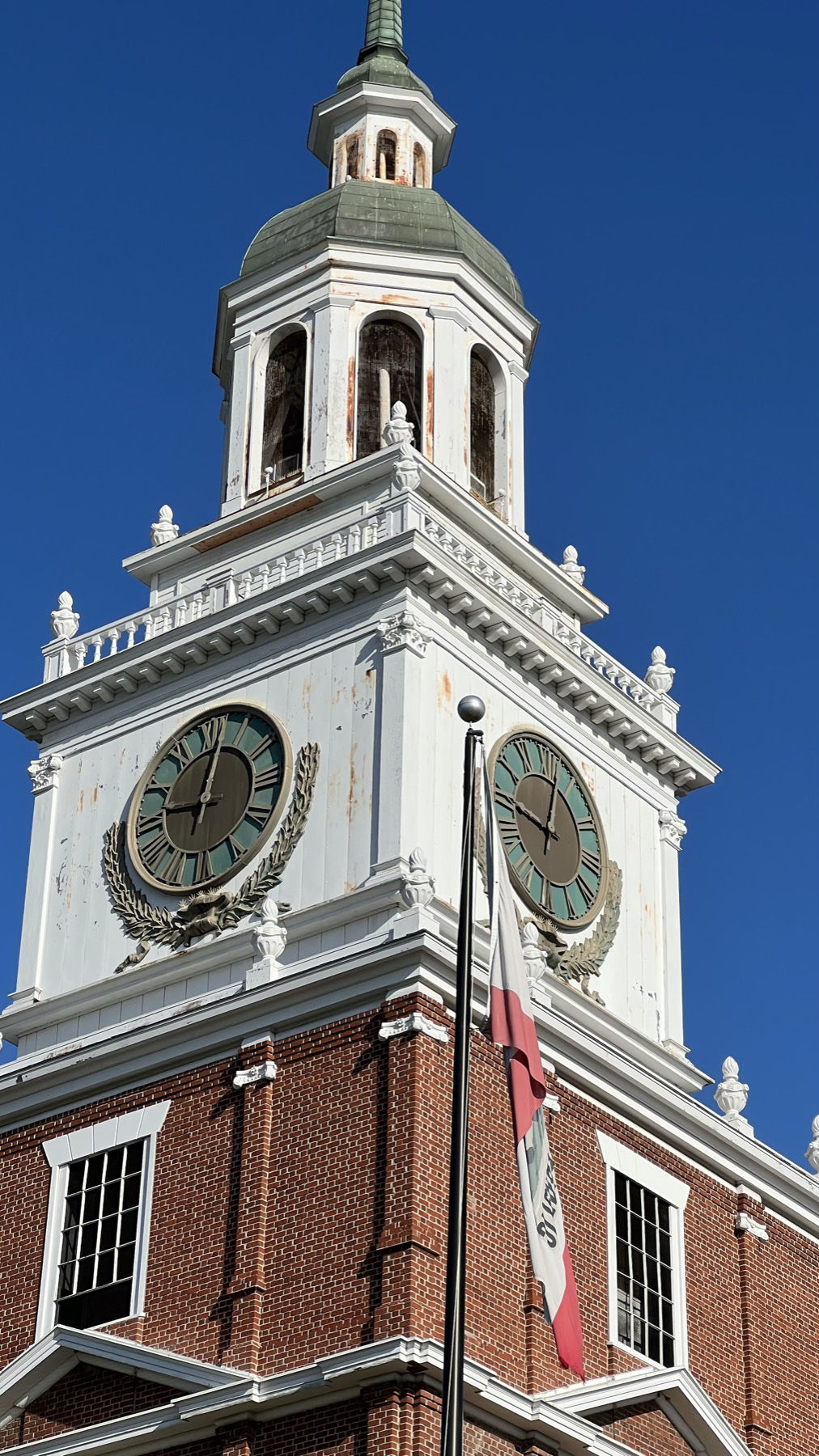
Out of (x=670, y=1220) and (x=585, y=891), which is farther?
(x=585, y=891)

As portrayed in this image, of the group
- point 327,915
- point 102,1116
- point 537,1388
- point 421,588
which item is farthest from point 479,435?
point 537,1388

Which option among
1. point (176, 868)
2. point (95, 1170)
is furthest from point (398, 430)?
point (95, 1170)

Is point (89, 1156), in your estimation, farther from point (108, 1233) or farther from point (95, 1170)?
point (108, 1233)

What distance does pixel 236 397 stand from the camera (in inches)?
1708

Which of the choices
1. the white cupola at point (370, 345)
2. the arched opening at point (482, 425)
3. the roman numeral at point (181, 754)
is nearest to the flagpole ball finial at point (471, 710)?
the roman numeral at point (181, 754)

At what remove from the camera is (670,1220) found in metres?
34.9

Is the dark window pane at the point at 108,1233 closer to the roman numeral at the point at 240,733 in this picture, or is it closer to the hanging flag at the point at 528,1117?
the roman numeral at the point at 240,733

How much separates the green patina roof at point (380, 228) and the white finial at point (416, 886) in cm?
1269

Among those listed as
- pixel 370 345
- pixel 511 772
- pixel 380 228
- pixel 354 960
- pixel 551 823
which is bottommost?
pixel 354 960

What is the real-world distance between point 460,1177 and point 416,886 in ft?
28.6

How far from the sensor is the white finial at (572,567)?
42.6m

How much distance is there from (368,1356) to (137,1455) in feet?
12.1

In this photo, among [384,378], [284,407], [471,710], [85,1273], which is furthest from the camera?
[284,407]

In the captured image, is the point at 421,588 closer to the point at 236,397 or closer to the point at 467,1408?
the point at 236,397
